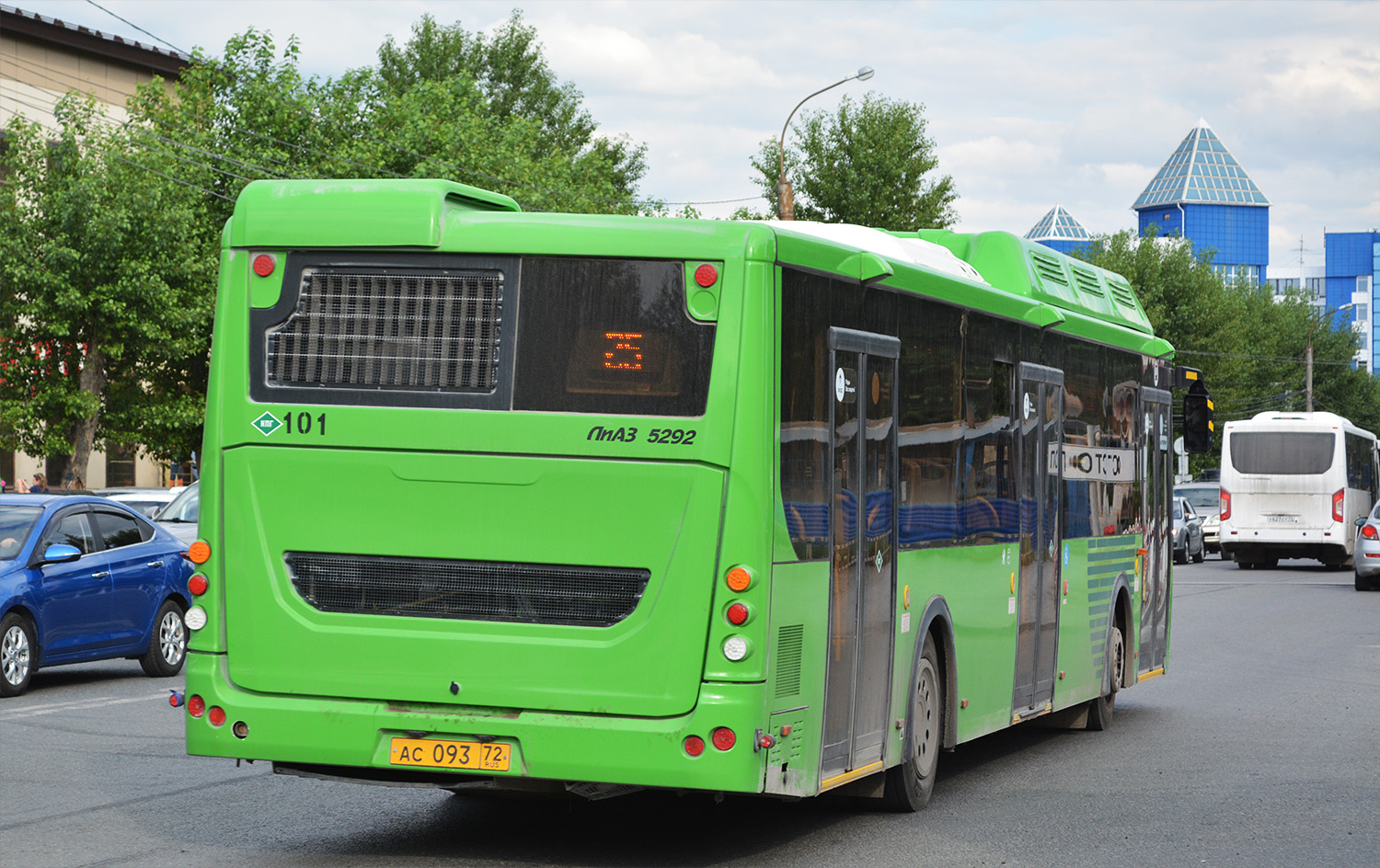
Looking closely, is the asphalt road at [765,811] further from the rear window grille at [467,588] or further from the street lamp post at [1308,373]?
the street lamp post at [1308,373]

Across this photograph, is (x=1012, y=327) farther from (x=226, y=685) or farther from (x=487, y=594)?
(x=226, y=685)

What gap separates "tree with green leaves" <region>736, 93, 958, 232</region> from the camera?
4891 centimetres

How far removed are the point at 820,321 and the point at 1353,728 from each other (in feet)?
23.4

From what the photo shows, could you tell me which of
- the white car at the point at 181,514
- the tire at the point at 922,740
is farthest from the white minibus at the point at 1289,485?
the tire at the point at 922,740

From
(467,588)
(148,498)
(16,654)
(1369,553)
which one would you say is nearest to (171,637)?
(16,654)

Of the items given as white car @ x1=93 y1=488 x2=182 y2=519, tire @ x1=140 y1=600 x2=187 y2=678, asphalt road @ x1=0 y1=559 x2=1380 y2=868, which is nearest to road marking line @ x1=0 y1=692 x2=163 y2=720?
asphalt road @ x1=0 y1=559 x2=1380 y2=868

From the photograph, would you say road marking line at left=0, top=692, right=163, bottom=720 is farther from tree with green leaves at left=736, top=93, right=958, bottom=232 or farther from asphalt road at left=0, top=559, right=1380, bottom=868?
tree with green leaves at left=736, top=93, right=958, bottom=232

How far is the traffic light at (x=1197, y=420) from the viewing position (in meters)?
14.3

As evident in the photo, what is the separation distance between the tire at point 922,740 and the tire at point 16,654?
799 cm

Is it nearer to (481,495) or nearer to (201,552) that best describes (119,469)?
(201,552)

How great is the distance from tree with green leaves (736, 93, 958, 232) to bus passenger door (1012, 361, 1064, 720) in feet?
123

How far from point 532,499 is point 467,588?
1.47ft

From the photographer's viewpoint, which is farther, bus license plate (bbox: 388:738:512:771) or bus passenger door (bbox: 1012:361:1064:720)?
bus passenger door (bbox: 1012:361:1064:720)

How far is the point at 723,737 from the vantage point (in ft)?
23.0
